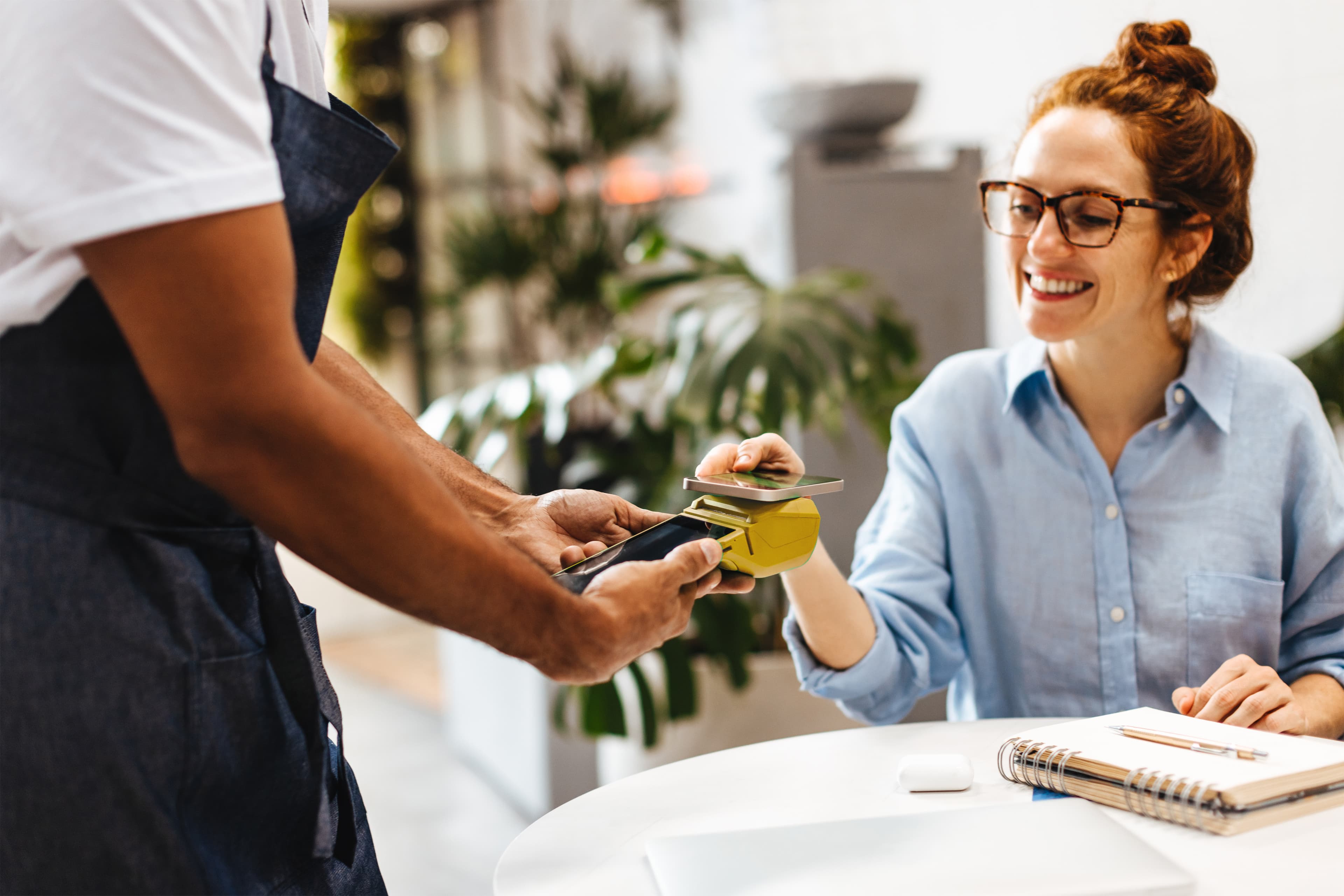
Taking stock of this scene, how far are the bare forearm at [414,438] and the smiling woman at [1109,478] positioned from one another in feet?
1.06

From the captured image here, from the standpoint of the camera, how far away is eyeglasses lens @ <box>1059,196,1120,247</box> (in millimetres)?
1317

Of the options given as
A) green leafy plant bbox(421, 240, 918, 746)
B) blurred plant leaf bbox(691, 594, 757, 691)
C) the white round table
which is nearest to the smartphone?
the white round table

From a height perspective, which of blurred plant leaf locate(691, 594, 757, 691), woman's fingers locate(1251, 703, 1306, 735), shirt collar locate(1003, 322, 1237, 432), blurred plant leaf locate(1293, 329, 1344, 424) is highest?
shirt collar locate(1003, 322, 1237, 432)

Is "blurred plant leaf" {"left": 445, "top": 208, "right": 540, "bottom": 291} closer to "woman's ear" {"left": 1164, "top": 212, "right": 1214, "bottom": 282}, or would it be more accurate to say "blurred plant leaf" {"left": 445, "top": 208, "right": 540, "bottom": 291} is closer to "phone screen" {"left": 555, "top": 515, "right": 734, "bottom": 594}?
"woman's ear" {"left": 1164, "top": 212, "right": 1214, "bottom": 282}

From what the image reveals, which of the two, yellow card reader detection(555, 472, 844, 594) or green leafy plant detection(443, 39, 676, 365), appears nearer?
yellow card reader detection(555, 472, 844, 594)

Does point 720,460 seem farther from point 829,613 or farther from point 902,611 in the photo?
point 902,611

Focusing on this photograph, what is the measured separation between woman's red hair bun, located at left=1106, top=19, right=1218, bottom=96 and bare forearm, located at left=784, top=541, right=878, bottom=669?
0.72m

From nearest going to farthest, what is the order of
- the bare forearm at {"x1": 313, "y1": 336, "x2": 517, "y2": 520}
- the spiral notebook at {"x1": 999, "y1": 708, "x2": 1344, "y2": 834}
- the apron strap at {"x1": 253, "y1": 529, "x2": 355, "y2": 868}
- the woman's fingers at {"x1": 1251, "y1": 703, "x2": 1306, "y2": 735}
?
the apron strap at {"x1": 253, "y1": 529, "x2": 355, "y2": 868}, the spiral notebook at {"x1": 999, "y1": 708, "x2": 1344, "y2": 834}, the bare forearm at {"x1": 313, "y1": 336, "x2": 517, "y2": 520}, the woman's fingers at {"x1": 1251, "y1": 703, "x2": 1306, "y2": 735}

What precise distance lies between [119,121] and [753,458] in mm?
715

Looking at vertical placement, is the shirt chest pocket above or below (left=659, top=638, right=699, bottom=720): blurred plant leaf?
above

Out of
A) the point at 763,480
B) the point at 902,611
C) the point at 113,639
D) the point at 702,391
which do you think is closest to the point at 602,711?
the point at 702,391

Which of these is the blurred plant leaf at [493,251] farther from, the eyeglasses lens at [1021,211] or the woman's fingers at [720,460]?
the woman's fingers at [720,460]

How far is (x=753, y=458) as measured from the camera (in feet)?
3.77

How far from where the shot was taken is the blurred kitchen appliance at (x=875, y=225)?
2.47 meters
